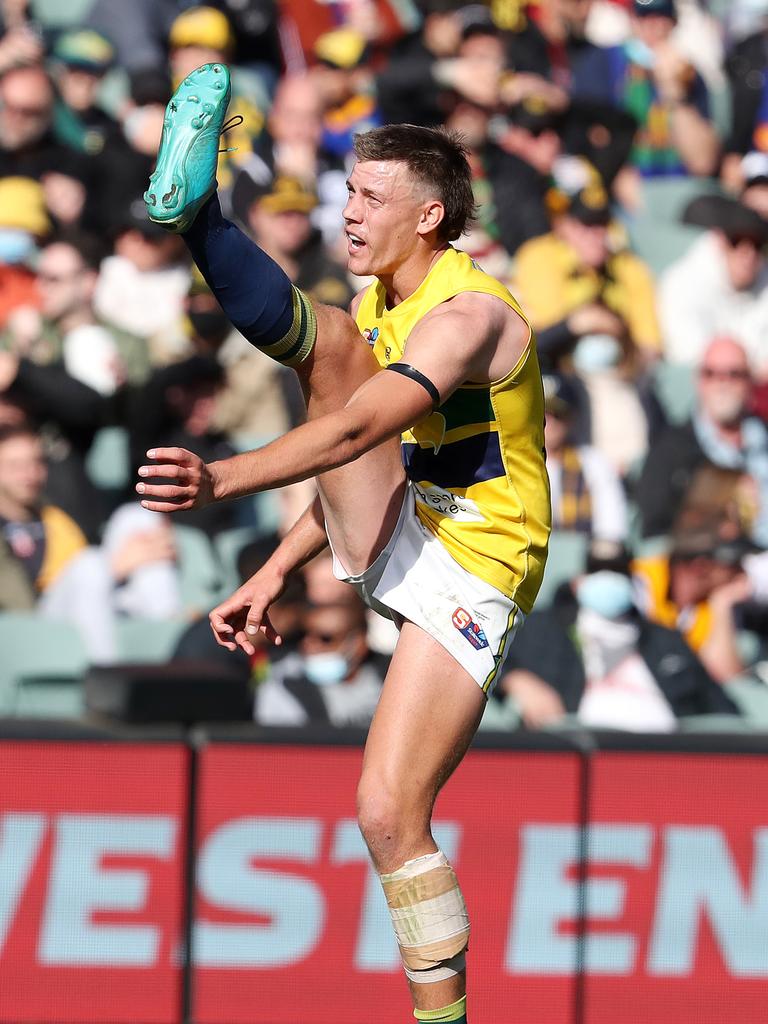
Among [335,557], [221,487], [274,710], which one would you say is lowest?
[274,710]

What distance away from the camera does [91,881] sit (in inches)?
231

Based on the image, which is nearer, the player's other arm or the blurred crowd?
the player's other arm

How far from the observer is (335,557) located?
4.32 m

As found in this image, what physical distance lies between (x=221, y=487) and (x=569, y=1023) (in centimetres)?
329

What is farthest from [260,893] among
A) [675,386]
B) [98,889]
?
[675,386]

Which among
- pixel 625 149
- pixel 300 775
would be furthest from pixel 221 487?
pixel 625 149

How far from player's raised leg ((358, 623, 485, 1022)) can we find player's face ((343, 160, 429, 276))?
0.94 metres

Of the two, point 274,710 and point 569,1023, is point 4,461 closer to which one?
point 274,710

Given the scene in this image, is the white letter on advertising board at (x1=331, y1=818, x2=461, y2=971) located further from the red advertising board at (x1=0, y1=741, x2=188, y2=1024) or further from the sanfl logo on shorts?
the sanfl logo on shorts

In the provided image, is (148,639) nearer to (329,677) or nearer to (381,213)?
(329,677)

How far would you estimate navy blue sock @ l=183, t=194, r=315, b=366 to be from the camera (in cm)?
375

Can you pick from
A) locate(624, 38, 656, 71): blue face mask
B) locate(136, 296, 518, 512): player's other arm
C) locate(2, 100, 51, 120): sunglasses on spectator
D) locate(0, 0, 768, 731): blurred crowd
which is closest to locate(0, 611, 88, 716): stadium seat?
locate(0, 0, 768, 731): blurred crowd

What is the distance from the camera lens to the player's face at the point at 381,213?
4.12 metres

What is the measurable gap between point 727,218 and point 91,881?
557 centimetres
